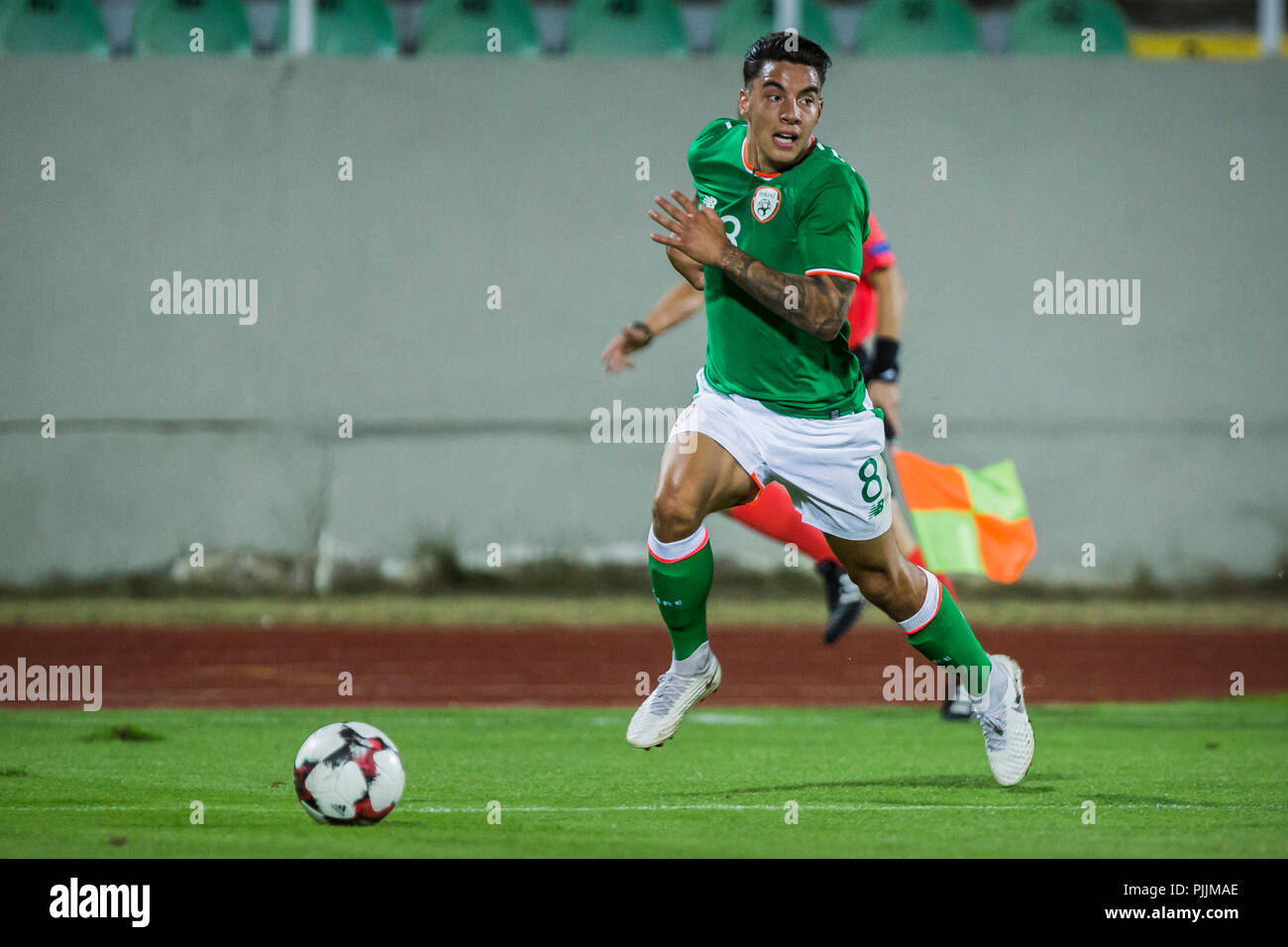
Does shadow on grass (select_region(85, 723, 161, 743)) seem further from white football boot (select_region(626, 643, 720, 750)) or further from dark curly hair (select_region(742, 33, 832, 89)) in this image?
dark curly hair (select_region(742, 33, 832, 89))

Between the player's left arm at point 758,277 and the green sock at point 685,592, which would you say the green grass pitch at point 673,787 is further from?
the player's left arm at point 758,277

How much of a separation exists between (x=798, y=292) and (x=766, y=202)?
38cm

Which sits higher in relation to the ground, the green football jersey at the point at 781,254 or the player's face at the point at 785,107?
the player's face at the point at 785,107

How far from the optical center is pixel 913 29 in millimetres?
14133

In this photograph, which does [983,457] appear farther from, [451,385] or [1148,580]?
[451,385]

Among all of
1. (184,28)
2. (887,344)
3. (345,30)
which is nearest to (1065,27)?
(345,30)

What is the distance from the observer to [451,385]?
45.8 feet

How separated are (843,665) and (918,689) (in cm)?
138

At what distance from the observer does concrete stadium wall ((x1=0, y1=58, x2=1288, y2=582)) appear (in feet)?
45.0

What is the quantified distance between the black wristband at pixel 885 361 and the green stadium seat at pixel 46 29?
9721 millimetres

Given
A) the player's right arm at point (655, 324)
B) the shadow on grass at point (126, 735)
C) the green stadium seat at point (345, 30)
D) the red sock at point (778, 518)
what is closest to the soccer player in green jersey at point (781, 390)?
the player's right arm at point (655, 324)

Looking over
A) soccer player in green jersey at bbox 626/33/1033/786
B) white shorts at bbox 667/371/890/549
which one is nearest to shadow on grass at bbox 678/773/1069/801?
soccer player in green jersey at bbox 626/33/1033/786

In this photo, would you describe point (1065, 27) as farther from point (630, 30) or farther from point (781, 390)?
point (781, 390)

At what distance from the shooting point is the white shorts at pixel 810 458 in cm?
469
